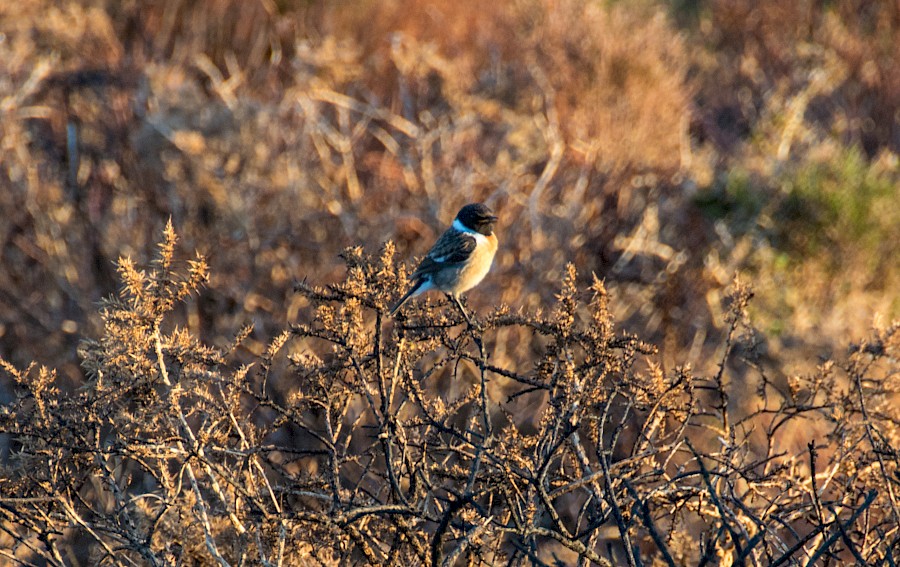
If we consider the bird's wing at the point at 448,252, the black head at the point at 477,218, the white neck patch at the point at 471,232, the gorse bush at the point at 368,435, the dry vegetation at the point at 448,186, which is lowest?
the gorse bush at the point at 368,435

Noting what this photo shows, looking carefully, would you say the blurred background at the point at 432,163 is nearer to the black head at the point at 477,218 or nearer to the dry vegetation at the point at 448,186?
the dry vegetation at the point at 448,186

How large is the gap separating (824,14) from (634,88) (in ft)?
17.3

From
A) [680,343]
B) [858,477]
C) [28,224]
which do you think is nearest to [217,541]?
[858,477]

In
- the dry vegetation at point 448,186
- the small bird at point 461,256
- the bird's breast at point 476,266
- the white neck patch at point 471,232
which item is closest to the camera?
the small bird at point 461,256

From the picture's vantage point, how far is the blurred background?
8.78 metres

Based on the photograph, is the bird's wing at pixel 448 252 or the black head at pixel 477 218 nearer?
the bird's wing at pixel 448 252

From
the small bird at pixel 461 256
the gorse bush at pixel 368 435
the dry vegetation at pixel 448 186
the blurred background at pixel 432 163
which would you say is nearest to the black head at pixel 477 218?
the small bird at pixel 461 256

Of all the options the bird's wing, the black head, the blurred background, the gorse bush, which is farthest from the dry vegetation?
the gorse bush

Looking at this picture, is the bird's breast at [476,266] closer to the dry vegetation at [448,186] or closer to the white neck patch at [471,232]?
the white neck patch at [471,232]

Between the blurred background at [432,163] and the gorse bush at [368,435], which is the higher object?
the blurred background at [432,163]

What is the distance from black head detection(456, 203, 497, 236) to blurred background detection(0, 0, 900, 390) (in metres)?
2.47

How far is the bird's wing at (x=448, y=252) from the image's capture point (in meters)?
5.45

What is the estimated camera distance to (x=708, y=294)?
1030cm

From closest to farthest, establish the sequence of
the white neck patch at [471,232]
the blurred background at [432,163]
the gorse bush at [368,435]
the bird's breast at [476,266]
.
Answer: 1. the gorse bush at [368,435]
2. the bird's breast at [476,266]
3. the white neck patch at [471,232]
4. the blurred background at [432,163]
